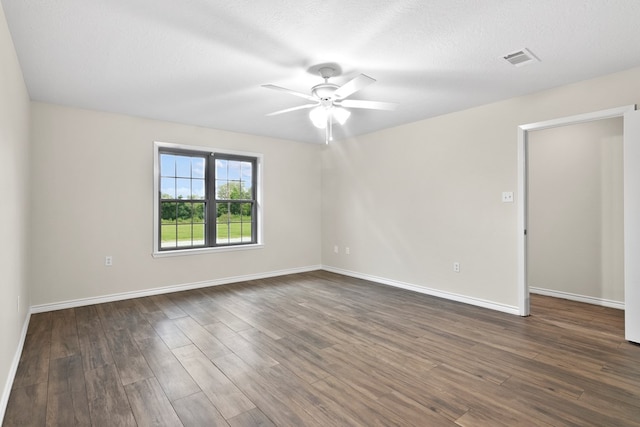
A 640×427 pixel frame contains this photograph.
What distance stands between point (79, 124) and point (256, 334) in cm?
326

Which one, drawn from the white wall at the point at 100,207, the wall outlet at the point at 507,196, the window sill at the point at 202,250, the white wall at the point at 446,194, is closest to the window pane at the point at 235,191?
the white wall at the point at 100,207

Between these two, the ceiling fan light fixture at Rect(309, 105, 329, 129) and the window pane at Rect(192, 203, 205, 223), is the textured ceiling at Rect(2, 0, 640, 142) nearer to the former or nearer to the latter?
the ceiling fan light fixture at Rect(309, 105, 329, 129)

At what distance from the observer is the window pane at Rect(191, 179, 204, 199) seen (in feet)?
16.0

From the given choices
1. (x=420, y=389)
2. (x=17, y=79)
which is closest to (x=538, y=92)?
(x=420, y=389)

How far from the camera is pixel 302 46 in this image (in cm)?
242

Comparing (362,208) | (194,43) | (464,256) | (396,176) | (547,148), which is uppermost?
(194,43)

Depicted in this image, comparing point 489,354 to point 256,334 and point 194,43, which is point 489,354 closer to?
point 256,334

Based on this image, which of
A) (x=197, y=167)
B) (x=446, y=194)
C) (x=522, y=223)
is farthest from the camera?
(x=197, y=167)

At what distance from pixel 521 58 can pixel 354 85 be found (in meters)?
1.37

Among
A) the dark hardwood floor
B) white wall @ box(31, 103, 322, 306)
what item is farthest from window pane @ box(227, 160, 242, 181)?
the dark hardwood floor

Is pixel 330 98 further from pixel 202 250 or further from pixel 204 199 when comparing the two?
pixel 202 250

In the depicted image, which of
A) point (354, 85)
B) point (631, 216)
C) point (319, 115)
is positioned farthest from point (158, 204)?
point (631, 216)

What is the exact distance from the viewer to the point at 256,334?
3.03 m

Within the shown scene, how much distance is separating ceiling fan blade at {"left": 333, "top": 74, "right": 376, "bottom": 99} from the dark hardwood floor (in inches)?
82.8
